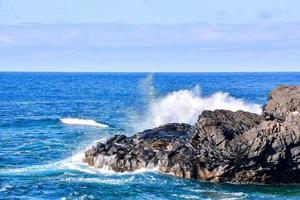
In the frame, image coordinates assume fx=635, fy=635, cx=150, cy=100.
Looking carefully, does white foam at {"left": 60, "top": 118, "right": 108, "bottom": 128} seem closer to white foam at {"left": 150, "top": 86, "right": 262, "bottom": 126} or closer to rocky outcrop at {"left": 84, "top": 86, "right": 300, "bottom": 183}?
A: white foam at {"left": 150, "top": 86, "right": 262, "bottom": 126}

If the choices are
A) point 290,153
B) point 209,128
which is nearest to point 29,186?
point 209,128

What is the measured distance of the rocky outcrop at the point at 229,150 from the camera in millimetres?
48969

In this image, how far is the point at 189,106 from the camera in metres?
104

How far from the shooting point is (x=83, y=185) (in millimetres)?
48625

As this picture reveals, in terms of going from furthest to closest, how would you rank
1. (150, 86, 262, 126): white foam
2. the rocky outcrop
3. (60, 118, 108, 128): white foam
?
(150, 86, 262, 126): white foam → (60, 118, 108, 128): white foam → the rocky outcrop

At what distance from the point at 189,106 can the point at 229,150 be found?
55.1 meters

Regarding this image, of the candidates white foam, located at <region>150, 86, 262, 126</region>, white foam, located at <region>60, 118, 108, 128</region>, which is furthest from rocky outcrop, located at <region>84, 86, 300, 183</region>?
white foam, located at <region>150, 86, 262, 126</region>

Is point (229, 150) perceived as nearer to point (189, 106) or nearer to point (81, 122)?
point (81, 122)

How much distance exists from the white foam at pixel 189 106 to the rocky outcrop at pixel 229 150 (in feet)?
121

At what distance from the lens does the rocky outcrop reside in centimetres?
4897

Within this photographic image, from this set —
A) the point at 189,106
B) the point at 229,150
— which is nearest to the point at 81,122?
the point at 189,106

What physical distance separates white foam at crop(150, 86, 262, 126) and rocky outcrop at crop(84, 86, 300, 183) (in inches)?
1455

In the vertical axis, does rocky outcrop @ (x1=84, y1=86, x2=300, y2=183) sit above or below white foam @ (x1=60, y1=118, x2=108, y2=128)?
above

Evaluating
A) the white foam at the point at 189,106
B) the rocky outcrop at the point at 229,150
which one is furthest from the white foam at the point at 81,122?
the rocky outcrop at the point at 229,150
